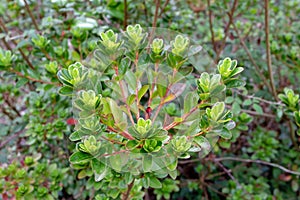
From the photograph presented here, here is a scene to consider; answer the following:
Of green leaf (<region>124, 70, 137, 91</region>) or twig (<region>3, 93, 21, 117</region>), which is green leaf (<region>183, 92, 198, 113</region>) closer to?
green leaf (<region>124, 70, 137, 91</region>)

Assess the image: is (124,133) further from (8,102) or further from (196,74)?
(8,102)

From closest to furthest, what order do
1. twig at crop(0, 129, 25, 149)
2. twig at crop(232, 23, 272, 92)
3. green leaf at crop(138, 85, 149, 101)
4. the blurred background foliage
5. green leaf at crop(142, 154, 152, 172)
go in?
green leaf at crop(142, 154, 152, 172)
green leaf at crop(138, 85, 149, 101)
the blurred background foliage
twig at crop(0, 129, 25, 149)
twig at crop(232, 23, 272, 92)

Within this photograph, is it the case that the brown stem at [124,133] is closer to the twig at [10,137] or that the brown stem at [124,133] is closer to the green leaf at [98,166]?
the green leaf at [98,166]

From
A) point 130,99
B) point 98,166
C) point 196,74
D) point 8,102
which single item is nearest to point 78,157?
point 98,166

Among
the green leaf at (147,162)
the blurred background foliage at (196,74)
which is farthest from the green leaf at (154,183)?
the blurred background foliage at (196,74)

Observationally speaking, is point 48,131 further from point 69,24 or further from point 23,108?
point 23,108

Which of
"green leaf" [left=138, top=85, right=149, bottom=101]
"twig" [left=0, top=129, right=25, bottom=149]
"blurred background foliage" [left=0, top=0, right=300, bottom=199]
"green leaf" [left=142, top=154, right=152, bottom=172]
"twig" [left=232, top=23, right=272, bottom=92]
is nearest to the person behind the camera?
"green leaf" [left=142, top=154, right=152, bottom=172]

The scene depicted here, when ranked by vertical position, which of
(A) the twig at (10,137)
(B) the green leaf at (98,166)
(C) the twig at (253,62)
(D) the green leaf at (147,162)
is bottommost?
(A) the twig at (10,137)

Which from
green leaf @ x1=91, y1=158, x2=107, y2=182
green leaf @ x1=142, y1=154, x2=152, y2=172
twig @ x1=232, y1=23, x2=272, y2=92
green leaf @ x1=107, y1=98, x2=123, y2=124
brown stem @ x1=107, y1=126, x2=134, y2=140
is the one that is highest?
green leaf @ x1=107, y1=98, x2=123, y2=124

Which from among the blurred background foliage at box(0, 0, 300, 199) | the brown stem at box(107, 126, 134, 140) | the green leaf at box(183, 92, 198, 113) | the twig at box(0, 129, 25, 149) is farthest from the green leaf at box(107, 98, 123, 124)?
the twig at box(0, 129, 25, 149)
